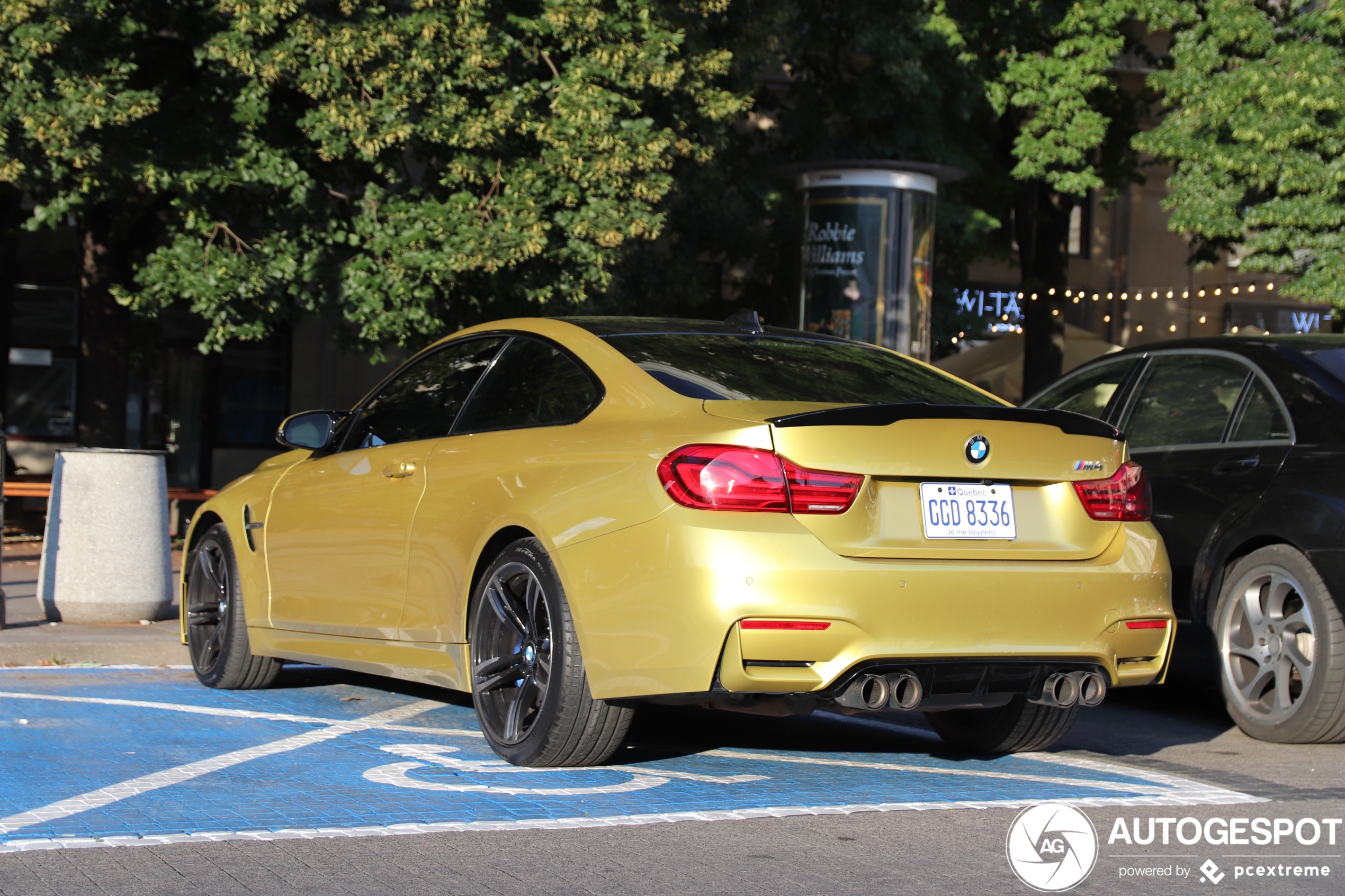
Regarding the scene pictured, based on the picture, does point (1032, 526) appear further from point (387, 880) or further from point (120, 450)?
point (120, 450)

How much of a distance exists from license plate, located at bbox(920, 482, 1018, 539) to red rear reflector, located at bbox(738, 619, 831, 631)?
0.45 m

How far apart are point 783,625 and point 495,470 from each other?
1.30m

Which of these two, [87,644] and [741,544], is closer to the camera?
[741,544]

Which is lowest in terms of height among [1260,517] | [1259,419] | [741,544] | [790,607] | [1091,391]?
[790,607]

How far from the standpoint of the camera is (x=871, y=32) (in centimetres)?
1731

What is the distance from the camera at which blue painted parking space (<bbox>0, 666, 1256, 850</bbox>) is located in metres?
4.27

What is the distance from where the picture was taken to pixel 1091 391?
7.68m

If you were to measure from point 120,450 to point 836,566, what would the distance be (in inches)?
226

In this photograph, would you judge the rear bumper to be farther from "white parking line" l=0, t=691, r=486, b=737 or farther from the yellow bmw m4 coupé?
"white parking line" l=0, t=691, r=486, b=737

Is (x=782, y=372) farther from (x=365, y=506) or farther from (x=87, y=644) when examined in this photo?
(x=87, y=644)

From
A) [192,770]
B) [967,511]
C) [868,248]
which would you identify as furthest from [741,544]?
[868,248]

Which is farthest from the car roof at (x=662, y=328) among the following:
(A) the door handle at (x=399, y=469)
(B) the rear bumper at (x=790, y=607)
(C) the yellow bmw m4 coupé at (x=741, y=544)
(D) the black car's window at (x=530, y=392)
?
(B) the rear bumper at (x=790, y=607)

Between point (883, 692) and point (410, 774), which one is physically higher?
point (883, 692)

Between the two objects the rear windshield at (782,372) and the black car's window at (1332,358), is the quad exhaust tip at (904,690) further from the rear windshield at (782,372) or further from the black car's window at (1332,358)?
the black car's window at (1332,358)
